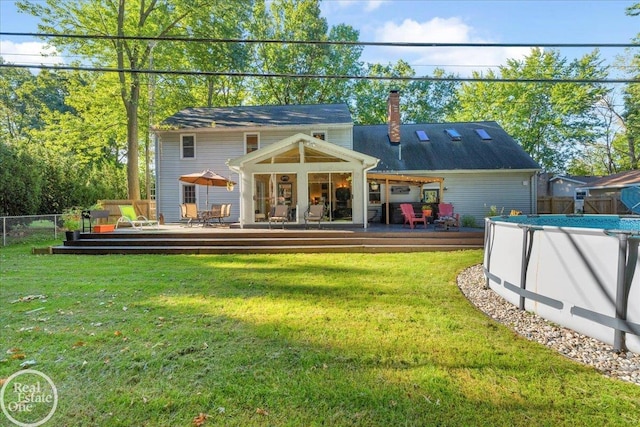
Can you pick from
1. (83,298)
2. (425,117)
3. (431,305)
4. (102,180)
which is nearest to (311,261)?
(431,305)

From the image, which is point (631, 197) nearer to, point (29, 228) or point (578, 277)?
point (578, 277)

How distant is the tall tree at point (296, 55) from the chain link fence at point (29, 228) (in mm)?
18404

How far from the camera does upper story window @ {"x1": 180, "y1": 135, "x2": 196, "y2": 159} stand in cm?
1561

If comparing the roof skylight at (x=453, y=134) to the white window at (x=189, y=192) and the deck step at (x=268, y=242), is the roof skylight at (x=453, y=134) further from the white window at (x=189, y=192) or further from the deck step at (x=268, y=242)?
the white window at (x=189, y=192)

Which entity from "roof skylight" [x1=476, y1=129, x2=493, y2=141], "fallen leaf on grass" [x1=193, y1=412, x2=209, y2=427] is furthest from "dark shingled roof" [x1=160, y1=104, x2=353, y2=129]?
"fallen leaf on grass" [x1=193, y1=412, x2=209, y2=427]

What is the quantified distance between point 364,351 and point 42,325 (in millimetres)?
3805

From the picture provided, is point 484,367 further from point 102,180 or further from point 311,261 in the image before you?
point 102,180

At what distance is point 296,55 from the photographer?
24.8 metres

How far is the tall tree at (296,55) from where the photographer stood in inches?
963

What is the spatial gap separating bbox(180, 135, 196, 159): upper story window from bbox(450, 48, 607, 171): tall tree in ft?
72.6

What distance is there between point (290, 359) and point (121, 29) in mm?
19209

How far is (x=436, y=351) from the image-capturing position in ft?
9.96

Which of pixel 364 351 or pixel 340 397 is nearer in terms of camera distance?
pixel 340 397

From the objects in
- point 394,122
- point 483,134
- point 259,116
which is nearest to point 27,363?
point 259,116
